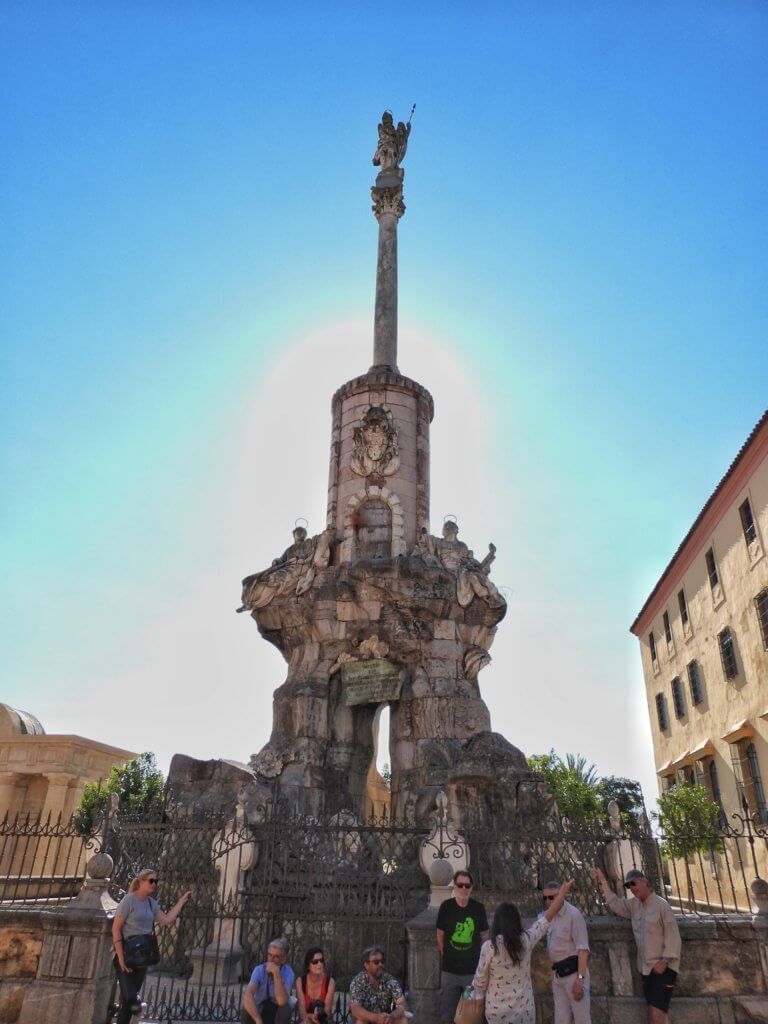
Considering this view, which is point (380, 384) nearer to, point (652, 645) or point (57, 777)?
point (57, 777)

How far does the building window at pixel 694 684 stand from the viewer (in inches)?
1058

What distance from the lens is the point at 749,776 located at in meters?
21.7

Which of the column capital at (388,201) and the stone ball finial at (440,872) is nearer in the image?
the stone ball finial at (440,872)

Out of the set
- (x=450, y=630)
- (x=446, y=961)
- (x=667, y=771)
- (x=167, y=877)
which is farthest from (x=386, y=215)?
(x=667, y=771)

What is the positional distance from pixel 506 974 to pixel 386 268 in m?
19.8

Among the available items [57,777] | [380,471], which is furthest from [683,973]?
[57,777]

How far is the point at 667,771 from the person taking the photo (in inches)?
1190

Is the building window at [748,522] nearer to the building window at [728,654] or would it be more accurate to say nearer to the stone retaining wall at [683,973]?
the building window at [728,654]

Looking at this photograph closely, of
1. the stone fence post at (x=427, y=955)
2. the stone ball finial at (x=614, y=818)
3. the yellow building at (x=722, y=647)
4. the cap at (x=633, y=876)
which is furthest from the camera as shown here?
the yellow building at (x=722, y=647)

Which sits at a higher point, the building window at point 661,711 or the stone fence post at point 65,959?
the building window at point 661,711

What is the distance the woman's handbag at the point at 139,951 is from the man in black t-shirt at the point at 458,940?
286cm

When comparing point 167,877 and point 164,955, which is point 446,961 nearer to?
point 167,877

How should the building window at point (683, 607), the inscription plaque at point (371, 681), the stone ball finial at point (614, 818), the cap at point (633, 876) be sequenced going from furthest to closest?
the building window at point (683, 607)
the inscription plaque at point (371, 681)
the stone ball finial at point (614, 818)
the cap at point (633, 876)

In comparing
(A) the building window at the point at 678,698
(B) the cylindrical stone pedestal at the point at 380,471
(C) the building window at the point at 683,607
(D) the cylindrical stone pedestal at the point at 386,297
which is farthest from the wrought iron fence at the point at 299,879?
(A) the building window at the point at 678,698
